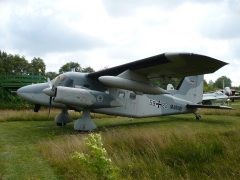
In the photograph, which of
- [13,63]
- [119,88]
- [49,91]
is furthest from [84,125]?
[13,63]

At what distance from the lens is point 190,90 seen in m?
21.3

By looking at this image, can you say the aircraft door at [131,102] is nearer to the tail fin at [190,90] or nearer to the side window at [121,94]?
the side window at [121,94]

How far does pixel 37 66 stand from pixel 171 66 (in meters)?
73.0

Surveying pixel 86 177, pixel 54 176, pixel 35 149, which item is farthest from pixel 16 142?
pixel 86 177

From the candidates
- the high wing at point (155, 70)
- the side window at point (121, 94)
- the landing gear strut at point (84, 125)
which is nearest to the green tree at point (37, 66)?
the side window at point (121, 94)

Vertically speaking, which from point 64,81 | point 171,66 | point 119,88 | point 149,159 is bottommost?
point 149,159

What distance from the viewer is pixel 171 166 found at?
6488 mm

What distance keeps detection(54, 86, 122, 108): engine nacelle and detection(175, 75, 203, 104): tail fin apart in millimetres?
7360

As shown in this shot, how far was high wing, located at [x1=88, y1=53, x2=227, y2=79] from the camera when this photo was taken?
35.9 ft

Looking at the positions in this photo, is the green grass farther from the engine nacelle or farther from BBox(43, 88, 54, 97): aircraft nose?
BBox(43, 88, 54, 97): aircraft nose

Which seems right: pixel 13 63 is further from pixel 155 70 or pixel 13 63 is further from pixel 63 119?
pixel 155 70

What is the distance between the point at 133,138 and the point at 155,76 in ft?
17.9

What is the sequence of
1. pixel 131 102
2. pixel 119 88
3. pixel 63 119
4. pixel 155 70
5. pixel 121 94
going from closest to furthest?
pixel 155 70
pixel 119 88
pixel 121 94
pixel 131 102
pixel 63 119

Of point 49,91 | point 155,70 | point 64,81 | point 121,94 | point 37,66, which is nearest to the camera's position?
point 155,70
